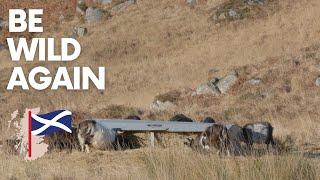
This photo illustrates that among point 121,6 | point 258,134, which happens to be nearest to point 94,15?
point 121,6

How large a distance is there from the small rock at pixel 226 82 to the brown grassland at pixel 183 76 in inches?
12.3

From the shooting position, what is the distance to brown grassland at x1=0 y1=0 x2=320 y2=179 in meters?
10.7

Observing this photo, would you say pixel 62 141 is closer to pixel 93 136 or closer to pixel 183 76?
pixel 93 136

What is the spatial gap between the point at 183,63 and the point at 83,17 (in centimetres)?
1272

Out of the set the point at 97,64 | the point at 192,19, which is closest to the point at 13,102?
the point at 97,64

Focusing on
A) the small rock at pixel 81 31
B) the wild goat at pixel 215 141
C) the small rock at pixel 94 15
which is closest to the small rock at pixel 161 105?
the wild goat at pixel 215 141

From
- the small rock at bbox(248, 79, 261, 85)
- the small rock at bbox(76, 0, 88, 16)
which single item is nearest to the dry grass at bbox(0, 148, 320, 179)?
the small rock at bbox(248, 79, 261, 85)

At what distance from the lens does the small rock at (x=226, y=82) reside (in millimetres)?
29925

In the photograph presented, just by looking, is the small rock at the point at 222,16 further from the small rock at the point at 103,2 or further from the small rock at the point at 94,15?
the small rock at the point at 103,2

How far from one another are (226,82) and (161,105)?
3.00 meters

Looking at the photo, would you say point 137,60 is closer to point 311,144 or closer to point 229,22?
point 229,22

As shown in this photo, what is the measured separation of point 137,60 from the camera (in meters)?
38.9

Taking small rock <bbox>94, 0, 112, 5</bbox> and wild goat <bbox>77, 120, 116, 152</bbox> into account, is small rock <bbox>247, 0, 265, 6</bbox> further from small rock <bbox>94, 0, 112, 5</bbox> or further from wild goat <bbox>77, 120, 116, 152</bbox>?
wild goat <bbox>77, 120, 116, 152</bbox>

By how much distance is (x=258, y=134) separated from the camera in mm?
15672
